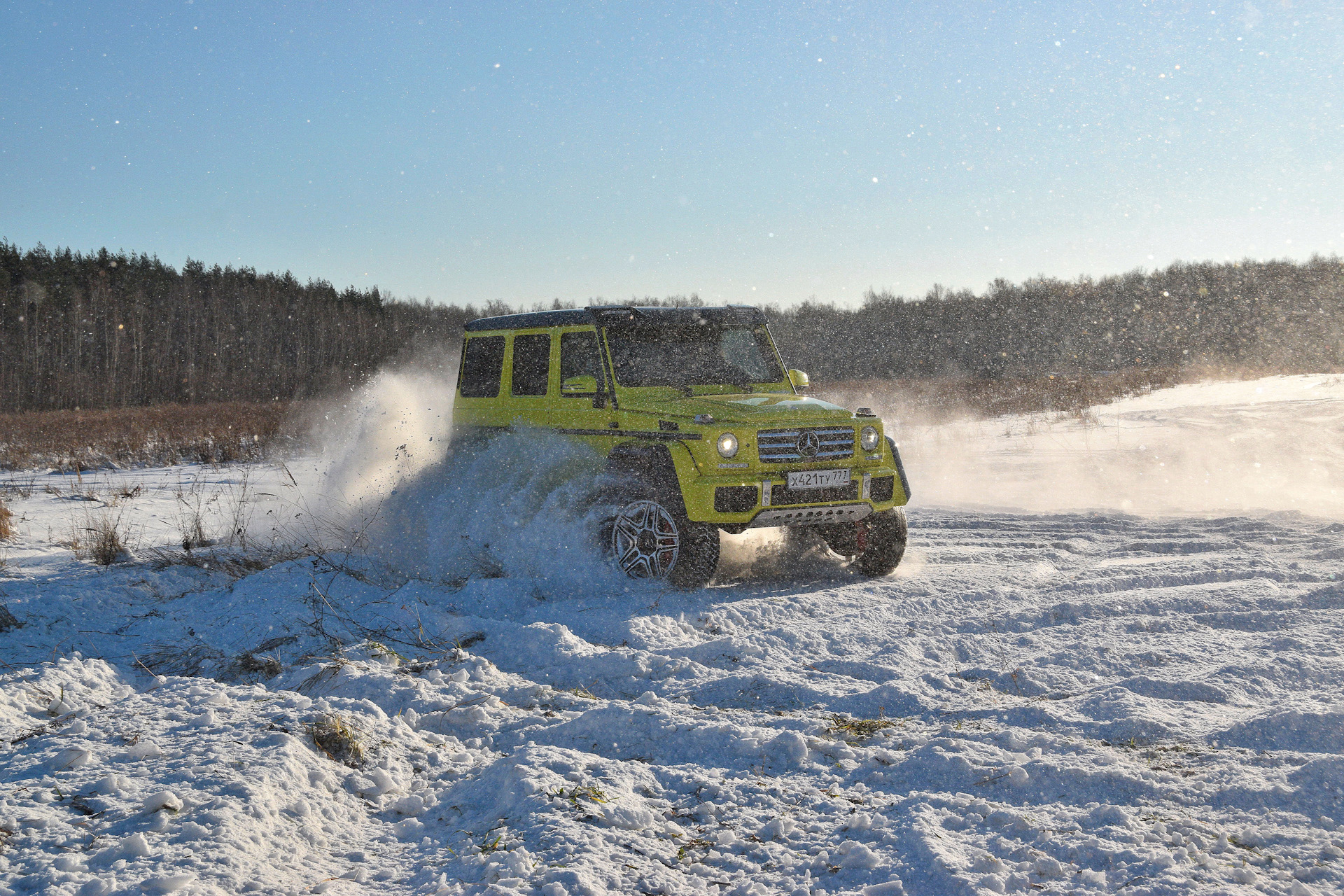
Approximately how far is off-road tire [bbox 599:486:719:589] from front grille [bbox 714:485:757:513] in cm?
23

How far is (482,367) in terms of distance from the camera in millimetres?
8938

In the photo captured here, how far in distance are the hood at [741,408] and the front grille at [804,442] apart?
0.25 ft

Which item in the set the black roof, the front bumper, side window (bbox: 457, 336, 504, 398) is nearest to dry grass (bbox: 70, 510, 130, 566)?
side window (bbox: 457, 336, 504, 398)

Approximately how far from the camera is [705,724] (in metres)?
3.94

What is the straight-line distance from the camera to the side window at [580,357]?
772 cm

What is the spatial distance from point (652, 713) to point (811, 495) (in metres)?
3.27

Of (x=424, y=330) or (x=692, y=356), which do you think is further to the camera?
(x=424, y=330)

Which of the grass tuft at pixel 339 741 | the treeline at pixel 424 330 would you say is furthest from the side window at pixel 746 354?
the treeline at pixel 424 330

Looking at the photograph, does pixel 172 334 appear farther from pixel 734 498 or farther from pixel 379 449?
pixel 734 498

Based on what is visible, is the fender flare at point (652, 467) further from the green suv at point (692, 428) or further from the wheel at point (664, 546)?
the wheel at point (664, 546)

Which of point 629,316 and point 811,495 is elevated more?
point 629,316

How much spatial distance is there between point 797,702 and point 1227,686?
205 cm

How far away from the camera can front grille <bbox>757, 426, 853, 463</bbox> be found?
22.6 feet

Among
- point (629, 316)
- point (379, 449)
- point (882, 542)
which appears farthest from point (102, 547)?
point (882, 542)
